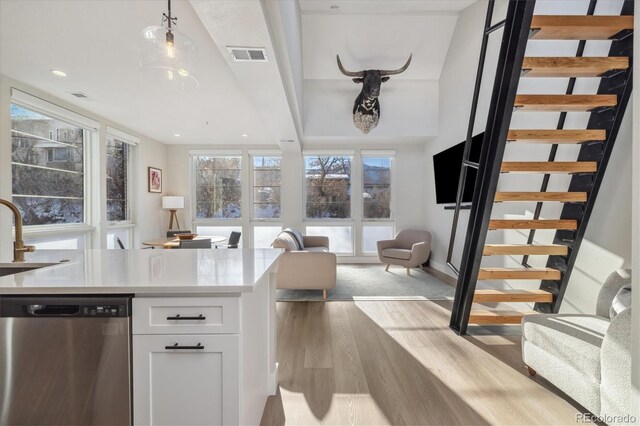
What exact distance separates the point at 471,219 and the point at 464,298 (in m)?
0.74

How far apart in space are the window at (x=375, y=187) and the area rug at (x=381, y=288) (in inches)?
55.5

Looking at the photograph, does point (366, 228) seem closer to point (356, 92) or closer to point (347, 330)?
point (356, 92)

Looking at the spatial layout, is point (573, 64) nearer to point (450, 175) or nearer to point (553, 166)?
point (553, 166)

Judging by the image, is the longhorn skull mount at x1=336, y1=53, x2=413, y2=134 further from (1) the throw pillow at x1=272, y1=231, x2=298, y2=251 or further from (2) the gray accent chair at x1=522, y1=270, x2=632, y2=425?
(2) the gray accent chair at x1=522, y1=270, x2=632, y2=425

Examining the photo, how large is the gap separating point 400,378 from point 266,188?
5.16 meters

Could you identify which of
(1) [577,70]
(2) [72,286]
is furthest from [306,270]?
(1) [577,70]

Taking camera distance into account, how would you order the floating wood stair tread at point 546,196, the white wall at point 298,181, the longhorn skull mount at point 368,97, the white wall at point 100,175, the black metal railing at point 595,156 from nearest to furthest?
the black metal railing at point 595,156 → the floating wood stair tread at point 546,196 → the white wall at point 100,175 → the longhorn skull mount at point 368,97 → the white wall at point 298,181

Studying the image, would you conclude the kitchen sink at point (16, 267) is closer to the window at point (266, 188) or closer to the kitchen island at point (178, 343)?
the kitchen island at point (178, 343)

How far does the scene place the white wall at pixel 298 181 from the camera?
20.1ft

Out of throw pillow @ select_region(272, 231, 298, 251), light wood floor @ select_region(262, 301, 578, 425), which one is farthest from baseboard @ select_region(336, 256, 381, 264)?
light wood floor @ select_region(262, 301, 578, 425)

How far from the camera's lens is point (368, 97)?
15.5 ft

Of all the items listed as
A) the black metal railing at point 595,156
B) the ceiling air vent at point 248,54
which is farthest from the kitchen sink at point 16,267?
the black metal railing at point 595,156

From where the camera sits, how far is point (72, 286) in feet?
3.58

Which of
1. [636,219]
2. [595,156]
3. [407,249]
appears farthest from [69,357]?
[407,249]
